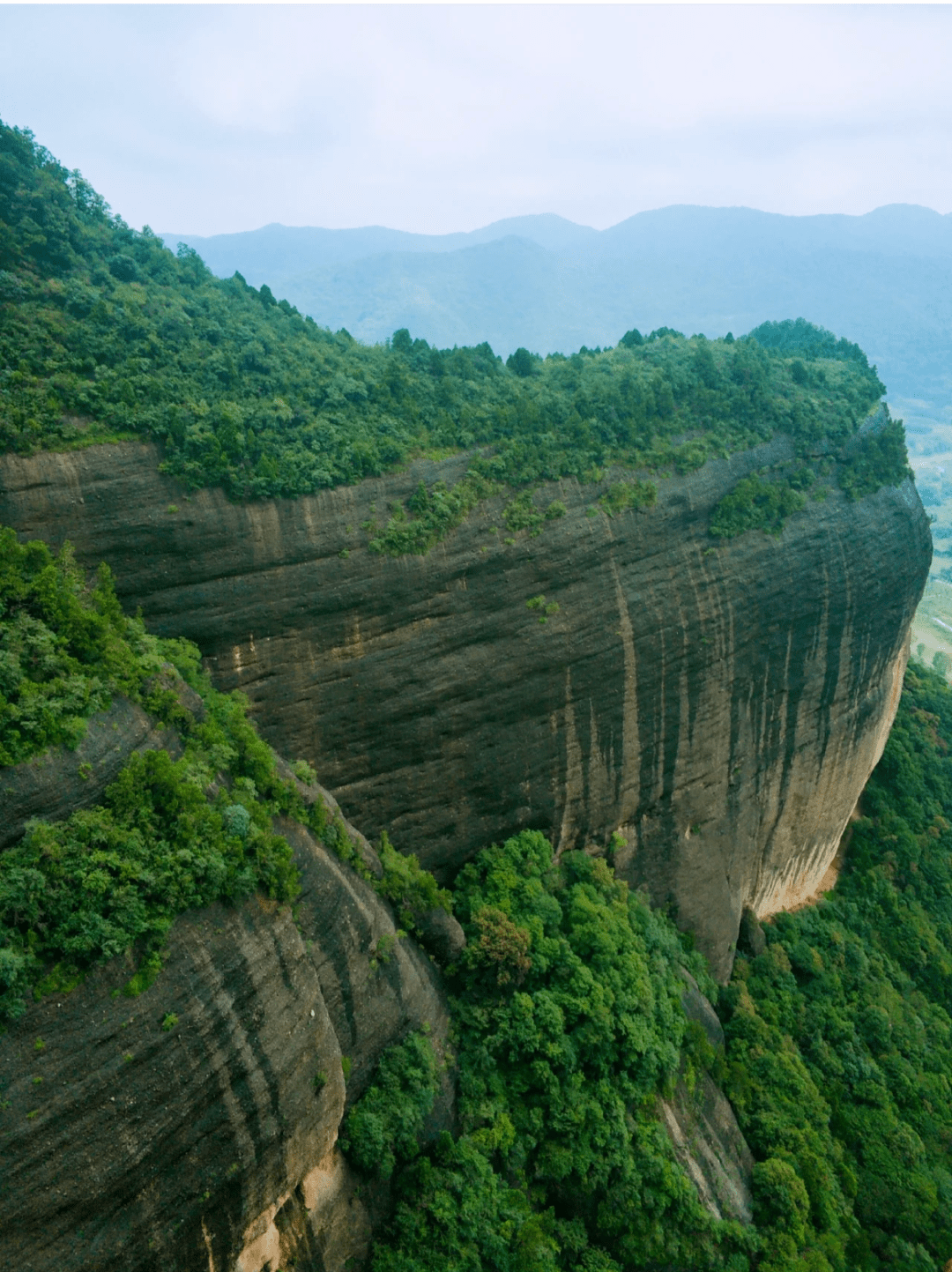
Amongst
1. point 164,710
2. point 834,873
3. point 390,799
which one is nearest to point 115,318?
point 164,710

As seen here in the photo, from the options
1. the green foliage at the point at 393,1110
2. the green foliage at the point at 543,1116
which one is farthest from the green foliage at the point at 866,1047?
the green foliage at the point at 393,1110

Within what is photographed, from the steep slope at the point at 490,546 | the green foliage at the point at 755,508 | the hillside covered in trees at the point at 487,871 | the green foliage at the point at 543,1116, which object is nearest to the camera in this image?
the hillside covered in trees at the point at 487,871

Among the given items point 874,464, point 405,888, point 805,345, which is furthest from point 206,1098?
point 805,345

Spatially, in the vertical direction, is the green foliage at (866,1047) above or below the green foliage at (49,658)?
below

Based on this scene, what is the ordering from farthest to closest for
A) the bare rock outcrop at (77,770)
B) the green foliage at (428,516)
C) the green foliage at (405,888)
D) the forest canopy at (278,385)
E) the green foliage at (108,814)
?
the green foliage at (428,516)
the forest canopy at (278,385)
the green foliage at (405,888)
the bare rock outcrop at (77,770)
the green foliage at (108,814)

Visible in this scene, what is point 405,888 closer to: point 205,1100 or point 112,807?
point 205,1100

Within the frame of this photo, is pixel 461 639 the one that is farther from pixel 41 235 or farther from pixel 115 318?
pixel 41 235

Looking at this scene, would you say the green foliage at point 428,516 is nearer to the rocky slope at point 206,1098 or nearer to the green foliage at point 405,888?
the green foliage at point 405,888

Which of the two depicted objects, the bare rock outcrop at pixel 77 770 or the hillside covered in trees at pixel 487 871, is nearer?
the bare rock outcrop at pixel 77 770
